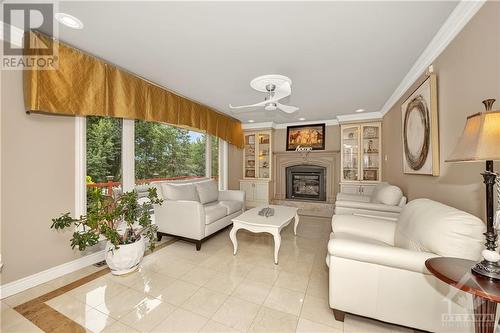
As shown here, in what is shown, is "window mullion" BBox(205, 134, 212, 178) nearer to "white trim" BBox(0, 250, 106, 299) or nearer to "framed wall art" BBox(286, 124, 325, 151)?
"framed wall art" BBox(286, 124, 325, 151)

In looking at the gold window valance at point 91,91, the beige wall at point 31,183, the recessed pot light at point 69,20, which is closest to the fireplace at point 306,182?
the gold window valance at point 91,91

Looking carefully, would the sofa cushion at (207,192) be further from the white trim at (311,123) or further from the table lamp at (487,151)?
the table lamp at (487,151)

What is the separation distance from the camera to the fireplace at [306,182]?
503 cm

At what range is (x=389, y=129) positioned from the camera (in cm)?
370

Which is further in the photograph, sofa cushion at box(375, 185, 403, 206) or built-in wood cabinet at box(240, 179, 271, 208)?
built-in wood cabinet at box(240, 179, 271, 208)

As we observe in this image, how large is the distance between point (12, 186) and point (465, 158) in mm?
3245

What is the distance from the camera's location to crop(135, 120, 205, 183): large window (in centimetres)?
313

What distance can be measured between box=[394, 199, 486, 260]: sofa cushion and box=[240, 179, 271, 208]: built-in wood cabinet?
3.65 metres

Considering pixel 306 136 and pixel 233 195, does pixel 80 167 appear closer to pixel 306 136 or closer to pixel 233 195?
pixel 233 195

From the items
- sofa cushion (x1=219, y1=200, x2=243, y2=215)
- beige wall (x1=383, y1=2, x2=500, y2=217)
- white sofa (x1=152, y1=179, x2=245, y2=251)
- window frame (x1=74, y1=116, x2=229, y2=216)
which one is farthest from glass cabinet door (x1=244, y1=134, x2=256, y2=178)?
beige wall (x1=383, y1=2, x2=500, y2=217)

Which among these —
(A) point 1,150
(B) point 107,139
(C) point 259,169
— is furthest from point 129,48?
(C) point 259,169

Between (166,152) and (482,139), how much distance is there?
379 cm

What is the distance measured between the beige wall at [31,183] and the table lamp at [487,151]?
3186mm

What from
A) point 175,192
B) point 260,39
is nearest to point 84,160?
point 175,192
